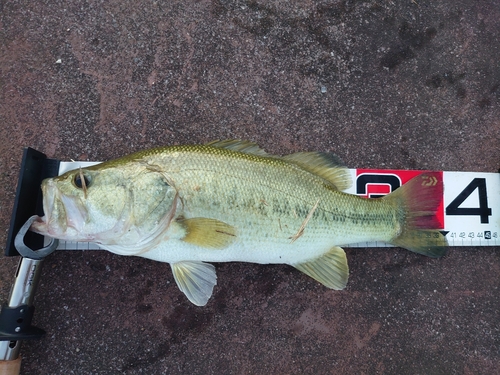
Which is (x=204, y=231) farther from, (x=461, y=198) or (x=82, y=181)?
(x=461, y=198)

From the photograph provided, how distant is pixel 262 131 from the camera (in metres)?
2.69

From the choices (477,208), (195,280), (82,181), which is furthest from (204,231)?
(477,208)

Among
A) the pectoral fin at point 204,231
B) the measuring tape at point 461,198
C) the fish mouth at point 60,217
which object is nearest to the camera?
the fish mouth at point 60,217

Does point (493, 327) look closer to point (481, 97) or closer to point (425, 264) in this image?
point (425, 264)

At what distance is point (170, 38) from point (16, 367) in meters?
2.39

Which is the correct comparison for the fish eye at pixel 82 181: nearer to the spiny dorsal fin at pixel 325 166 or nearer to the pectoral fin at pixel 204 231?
the pectoral fin at pixel 204 231

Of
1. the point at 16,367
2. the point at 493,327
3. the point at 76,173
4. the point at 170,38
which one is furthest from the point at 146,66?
the point at 493,327

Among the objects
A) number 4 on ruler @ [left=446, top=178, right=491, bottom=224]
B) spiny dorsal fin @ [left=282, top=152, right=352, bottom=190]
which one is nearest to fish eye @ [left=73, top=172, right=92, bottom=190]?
spiny dorsal fin @ [left=282, top=152, right=352, bottom=190]

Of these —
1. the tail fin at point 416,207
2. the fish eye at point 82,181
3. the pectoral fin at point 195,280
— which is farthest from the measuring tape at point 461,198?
the fish eye at point 82,181

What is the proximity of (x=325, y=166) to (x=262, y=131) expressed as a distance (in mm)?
581

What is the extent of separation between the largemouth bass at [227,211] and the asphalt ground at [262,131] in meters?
0.34

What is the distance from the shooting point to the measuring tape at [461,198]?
2668 mm

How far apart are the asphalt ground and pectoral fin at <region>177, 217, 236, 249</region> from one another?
55 centimetres

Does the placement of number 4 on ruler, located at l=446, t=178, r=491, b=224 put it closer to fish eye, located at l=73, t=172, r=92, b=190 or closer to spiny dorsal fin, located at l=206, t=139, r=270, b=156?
spiny dorsal fin, located at l=206, t=139, r=270, b=156
